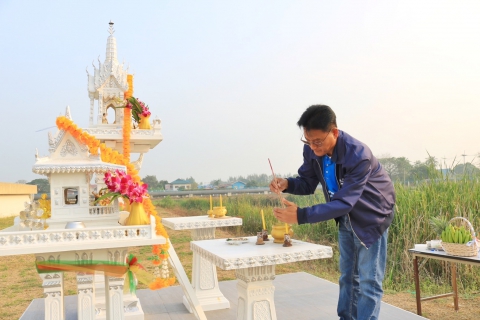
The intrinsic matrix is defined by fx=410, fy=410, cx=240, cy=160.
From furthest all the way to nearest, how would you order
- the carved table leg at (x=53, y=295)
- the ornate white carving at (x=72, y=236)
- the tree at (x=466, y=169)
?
the tree at (x=466, y=169) → the carved table leg at (x=53, y=295) → the ornate white carving at (x=72, y=236)

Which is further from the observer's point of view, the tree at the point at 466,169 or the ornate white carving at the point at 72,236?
the tree at the point at 466,169

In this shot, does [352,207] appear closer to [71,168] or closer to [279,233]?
[279,233]

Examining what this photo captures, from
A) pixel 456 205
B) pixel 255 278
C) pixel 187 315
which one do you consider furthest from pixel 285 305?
pixel 456 205

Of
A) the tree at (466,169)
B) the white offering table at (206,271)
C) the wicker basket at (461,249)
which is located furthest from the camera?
the tree at (466,169)

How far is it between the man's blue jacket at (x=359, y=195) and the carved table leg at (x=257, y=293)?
677 millimetres

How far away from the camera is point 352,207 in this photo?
7.60 feet

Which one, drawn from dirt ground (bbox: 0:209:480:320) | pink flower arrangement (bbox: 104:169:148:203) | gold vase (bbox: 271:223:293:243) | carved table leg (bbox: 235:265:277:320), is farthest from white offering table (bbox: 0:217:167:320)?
dirt ground (bbox: 0:209:480:320)

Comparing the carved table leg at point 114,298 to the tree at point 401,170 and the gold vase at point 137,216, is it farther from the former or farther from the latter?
the tree at point 401,170

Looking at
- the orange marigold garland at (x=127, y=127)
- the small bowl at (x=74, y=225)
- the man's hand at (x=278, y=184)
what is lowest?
the small bowl at (x=74, y=225)

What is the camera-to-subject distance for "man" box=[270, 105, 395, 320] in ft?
7.58

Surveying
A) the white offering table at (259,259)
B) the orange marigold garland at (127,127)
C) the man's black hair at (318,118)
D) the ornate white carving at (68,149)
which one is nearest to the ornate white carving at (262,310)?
the white offering table at (259,259)

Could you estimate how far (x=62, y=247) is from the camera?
252cm

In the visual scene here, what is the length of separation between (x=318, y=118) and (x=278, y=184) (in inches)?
25.3

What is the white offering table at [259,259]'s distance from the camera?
8.12 feet
